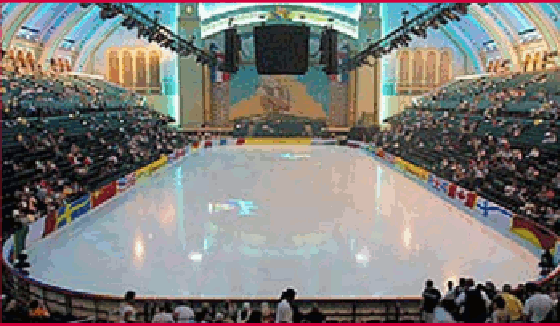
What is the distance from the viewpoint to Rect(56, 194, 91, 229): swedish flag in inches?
642

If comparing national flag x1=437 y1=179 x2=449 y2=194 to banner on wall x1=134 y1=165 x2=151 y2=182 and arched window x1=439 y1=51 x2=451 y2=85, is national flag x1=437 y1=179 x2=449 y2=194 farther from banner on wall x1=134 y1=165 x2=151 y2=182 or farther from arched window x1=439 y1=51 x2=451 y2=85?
arched window x1=439 y1=51 x2=451 y2=85

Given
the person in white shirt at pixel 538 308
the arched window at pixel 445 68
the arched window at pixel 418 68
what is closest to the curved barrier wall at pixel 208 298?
the person in white shirt at pixel 538 308

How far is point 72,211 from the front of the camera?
56.9 ft

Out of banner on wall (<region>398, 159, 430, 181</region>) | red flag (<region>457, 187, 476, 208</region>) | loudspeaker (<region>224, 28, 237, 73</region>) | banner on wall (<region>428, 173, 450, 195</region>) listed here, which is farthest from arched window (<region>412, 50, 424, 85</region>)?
red flag (<region>457, 187, 476, 208</region>)

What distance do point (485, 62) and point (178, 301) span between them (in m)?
42.3

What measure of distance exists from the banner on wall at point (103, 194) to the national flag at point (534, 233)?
1209cm

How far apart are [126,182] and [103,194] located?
3.12m

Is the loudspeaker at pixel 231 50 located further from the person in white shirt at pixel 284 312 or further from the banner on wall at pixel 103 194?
the person in white shirt at pixel 284 312

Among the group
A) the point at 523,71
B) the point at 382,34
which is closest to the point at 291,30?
the point at 523,71

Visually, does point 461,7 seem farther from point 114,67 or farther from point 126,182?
point 114,67

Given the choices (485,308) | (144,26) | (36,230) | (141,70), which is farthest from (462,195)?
(141,70)

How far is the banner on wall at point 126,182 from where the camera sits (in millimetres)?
22644

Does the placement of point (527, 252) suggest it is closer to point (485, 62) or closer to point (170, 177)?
point (170, 177)

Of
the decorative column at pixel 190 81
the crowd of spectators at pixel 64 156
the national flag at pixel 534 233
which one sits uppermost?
the decorative column at pixel 190 81
